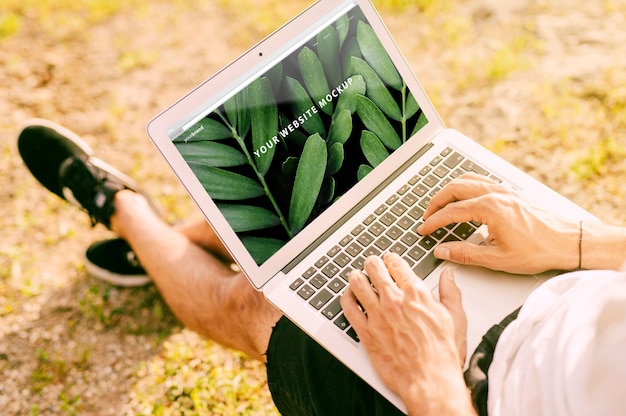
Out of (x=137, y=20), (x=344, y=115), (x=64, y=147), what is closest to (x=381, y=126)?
(x=344, y=115)

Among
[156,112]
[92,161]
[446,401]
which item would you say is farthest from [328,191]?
[156,112]

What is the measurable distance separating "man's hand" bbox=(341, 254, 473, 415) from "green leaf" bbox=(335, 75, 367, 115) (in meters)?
0.42

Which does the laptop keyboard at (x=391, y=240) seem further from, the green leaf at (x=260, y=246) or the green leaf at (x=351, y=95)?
the green leaf at (x=351, y=95)

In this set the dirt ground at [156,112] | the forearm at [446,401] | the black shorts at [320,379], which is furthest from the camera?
the dirt ground at [156,112]

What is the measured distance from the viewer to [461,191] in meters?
1.37

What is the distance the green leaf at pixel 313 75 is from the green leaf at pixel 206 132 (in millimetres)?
247

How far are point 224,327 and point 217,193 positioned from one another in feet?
1.92

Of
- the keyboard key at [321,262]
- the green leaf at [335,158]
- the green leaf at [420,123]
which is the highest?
the green leaf at [335,158]

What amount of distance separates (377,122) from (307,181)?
27 centimetres

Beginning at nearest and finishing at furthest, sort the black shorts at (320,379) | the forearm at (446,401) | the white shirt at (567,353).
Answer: the white shirt at (567,353) < the forearm at (446,401) < the black shorts at (320,379)

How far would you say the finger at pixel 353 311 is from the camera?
4.06 ft

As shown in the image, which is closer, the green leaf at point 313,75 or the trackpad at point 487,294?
the trackpad at point 487,294

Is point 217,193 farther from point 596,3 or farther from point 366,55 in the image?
point 596,3

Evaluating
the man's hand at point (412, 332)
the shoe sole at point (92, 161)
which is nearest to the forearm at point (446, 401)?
the man's hand at point (412, 332)
